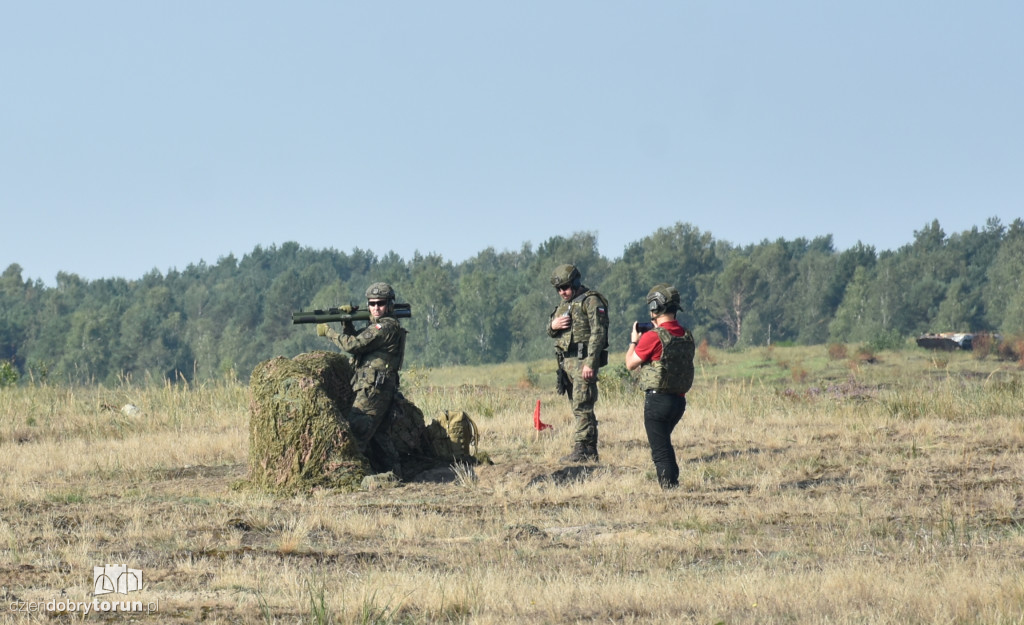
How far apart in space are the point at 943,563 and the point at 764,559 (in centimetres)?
104

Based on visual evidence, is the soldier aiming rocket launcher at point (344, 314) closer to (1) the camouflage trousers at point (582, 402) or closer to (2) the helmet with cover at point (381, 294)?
(2) the helmet with cover at point (381, 294)

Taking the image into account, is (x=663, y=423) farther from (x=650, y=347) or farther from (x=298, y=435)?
(x=298, y=435)

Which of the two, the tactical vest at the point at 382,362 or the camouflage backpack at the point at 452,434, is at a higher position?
the tactical vest at the point at 382,362

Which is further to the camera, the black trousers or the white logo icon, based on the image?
the black trousers

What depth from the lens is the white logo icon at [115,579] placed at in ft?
22.3

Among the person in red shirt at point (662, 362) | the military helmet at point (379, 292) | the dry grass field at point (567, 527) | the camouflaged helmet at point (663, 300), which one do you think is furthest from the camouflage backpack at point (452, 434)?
the camouflaged helmet at point (663, 300)

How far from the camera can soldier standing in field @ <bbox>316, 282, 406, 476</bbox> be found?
11633 mm

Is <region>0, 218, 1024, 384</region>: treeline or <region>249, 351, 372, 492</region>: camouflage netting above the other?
<region>0, 218, 1024, 384</region>: treeline

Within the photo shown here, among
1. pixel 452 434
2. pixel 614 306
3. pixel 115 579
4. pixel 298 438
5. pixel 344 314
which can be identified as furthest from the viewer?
pixel 614 306

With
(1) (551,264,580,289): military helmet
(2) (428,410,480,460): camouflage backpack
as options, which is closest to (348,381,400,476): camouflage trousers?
(2) (428,410,480,460): camouflage backpack

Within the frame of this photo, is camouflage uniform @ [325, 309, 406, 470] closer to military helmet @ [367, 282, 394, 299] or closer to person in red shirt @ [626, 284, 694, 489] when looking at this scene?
military helmet @ [367, 282, 394, 299]

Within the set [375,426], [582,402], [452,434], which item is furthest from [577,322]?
[375,426]

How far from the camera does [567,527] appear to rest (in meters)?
8.98

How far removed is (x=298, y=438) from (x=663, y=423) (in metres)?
3.28
